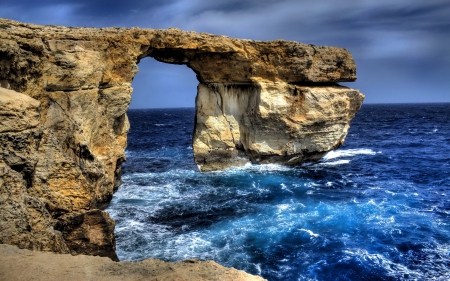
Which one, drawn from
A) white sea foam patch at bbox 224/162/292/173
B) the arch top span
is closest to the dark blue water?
white sea foam patch at bbox 224/162/292/173

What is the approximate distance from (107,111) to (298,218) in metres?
11.2

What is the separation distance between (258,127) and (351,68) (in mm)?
8387

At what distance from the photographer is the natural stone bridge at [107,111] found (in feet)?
25.9

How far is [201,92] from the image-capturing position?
2678 centimetres

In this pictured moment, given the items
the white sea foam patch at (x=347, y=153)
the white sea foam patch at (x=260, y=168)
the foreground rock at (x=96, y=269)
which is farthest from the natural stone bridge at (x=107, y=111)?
the white sea foam patch at (x=347, y=153)

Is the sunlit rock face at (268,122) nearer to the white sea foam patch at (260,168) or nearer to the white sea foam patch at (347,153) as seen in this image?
the white sea foam patch at (260,168)

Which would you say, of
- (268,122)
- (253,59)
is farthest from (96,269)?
(268,122)

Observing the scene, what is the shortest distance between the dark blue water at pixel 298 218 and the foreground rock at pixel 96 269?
269 inches

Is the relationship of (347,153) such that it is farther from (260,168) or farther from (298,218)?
(298,218)

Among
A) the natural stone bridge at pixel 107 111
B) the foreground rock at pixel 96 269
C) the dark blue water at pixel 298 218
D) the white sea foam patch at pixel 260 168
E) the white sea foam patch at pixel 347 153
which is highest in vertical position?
the natural stone bridge at pixel 107 111

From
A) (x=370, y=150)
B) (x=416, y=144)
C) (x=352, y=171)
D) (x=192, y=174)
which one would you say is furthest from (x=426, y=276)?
(x=416, y=144)

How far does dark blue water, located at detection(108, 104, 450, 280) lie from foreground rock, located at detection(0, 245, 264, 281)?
6839 millimetres

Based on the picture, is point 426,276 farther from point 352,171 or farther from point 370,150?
point 370,150

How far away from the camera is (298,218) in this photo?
1678 cm
